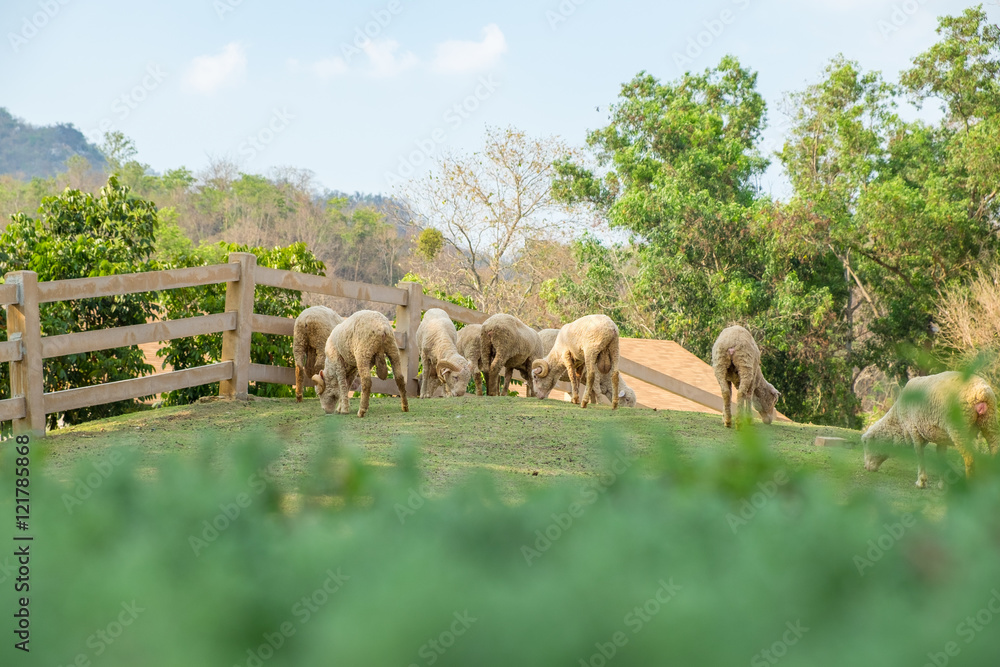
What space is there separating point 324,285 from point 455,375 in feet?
5.46

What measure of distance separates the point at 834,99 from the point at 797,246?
22.7ft

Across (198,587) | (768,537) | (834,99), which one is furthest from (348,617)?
(834,99)

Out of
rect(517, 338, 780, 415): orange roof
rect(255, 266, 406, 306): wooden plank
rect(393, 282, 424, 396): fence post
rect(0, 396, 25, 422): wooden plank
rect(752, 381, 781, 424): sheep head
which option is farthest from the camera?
rect(517, 338, 780, 415): orange roof

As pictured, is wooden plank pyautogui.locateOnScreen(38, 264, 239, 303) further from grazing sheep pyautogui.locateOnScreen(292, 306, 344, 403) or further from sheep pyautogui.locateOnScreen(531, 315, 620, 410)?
sheep pyautogui.locateOnScreen(531, 315, 620, 410)

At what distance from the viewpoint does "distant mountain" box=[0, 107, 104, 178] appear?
10644 cm

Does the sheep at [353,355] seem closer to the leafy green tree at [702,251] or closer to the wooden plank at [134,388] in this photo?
the wooden plank at [134,388]

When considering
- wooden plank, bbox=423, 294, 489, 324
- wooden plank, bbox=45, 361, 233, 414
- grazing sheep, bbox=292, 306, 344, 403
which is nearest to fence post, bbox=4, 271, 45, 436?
wooden plank, bbox=45, 361, 233, 414

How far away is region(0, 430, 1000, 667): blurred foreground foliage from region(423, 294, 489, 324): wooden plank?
911 cm

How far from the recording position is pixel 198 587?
117 centimetres

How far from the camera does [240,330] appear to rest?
903 centimetres

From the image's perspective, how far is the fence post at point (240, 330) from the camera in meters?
9.02

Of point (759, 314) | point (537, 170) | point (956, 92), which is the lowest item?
point (759, 314)

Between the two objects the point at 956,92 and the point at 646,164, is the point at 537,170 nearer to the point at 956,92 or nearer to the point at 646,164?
the point at 646,164

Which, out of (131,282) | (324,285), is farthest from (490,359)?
(131,282)
